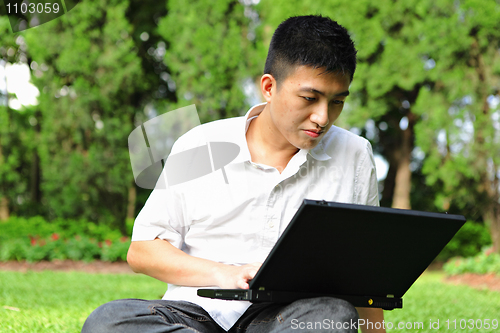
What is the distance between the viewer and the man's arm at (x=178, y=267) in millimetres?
1652

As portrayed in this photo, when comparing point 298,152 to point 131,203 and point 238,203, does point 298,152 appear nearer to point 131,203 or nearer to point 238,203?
point 238,203

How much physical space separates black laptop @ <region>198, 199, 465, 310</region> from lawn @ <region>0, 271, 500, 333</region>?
2096 millimetres

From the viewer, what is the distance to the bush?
8586 mm

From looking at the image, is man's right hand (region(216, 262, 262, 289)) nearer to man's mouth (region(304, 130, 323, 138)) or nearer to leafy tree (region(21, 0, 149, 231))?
man's mouth (region(304, 130, 323, 138))

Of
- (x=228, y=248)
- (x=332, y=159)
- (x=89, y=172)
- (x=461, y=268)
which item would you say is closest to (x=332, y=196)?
(x=332, y=159)

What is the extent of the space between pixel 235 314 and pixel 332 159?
2.48 ft

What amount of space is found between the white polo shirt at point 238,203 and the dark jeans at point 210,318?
0.05 metres

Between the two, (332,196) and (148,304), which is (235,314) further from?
(332,196)

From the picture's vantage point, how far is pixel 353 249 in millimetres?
1480

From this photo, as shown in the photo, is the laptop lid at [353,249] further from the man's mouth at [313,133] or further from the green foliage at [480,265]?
the green foliage at [480,265]

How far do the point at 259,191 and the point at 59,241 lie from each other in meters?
7.96

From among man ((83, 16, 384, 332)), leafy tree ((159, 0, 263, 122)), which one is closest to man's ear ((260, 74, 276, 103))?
man ((83, 16, 384, 332))

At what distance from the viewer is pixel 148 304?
5.58ft

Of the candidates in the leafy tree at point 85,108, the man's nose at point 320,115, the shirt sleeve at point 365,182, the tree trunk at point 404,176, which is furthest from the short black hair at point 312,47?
the tree trunk at point 404,176
